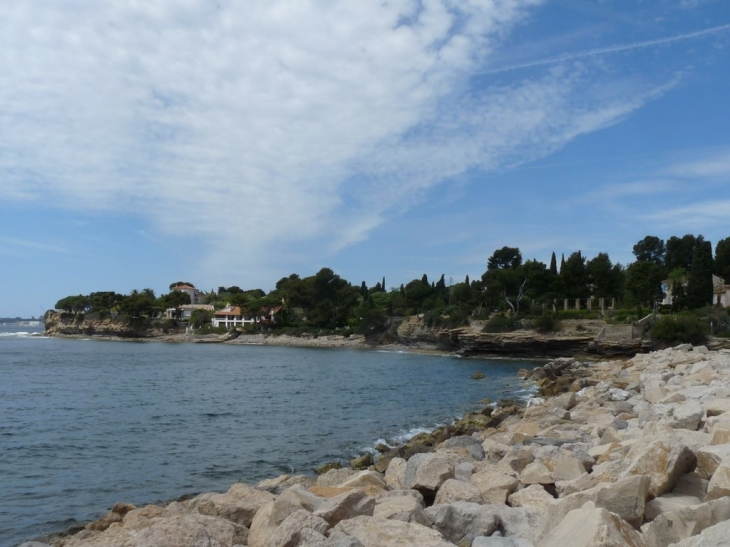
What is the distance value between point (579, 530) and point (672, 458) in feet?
6.04

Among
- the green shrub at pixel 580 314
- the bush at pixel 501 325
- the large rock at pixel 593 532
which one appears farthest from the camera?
the bush at pixel 501 325

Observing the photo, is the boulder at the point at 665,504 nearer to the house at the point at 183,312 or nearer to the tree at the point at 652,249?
the tree at the point at 652,249

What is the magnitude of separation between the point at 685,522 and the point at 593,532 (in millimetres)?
976

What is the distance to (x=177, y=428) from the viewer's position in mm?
17359

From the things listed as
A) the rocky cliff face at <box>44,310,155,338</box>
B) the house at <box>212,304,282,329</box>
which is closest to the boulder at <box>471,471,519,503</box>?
the house at <box>212,304,282,329</box>

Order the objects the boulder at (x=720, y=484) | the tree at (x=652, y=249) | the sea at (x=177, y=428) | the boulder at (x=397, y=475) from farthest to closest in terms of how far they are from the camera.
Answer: the tree at (x=652, y=249) → the sea at (x=177, y=428) → the boulder at (x=397, y=475) → the boulder at (x=720, y=484)

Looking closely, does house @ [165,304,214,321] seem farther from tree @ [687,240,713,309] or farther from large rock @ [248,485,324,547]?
large rock @ [248,485,324,547]

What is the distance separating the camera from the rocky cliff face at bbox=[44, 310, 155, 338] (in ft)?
350

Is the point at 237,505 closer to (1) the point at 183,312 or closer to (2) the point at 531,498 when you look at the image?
(2) the point at 531,498

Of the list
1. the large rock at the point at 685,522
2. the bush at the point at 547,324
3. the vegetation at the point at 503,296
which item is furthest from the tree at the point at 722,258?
the large rock at the point at 685,522

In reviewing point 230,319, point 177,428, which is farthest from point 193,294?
point 177,428

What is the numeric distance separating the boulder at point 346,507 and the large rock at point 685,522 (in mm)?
2344

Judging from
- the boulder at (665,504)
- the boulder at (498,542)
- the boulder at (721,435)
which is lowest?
the boulder at (498,542)

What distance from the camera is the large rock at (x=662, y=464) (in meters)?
5.00
